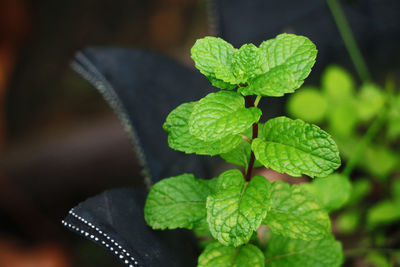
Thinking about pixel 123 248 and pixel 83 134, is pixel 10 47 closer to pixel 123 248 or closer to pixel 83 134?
pixel 83 134

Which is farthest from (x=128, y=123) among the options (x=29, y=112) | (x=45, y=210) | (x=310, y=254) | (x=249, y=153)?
(x=29, y=112)

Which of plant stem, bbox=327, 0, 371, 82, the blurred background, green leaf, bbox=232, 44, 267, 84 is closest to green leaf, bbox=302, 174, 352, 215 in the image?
green leaf, bbox=232, 44, 267, 84

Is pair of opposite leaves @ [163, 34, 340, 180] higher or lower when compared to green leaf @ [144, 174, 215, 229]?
higher

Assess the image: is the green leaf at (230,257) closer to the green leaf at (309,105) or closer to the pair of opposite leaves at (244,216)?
the pair of opposite leaves at (244,216)

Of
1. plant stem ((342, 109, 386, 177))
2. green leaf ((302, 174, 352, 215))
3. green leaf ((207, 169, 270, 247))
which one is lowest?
→ plant stem ((342, 109, 386, 177))

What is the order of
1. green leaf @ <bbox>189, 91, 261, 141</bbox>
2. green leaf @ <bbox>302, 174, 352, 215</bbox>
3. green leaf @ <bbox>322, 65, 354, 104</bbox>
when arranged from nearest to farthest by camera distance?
1. green leaf @ <bbox>189, 91, 261, 141</bbox>
2. green leaf @ <bbox>302, 174, 352, 215</bbox>
3. green leaf @ <bbox>322, 65, 354, 104</bbox>

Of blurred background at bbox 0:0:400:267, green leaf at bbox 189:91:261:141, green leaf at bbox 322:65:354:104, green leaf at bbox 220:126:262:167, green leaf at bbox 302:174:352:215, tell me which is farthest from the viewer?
blurred background at bbox 0:0:400:267

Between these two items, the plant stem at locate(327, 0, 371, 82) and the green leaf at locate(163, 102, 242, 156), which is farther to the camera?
the plant stem at locate(327, 0, 371, 82)

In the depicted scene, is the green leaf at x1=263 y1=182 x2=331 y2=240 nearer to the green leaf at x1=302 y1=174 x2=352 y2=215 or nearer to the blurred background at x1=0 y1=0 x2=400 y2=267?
the green leaf at x1=302 y1=174 x2=352 y2=215
